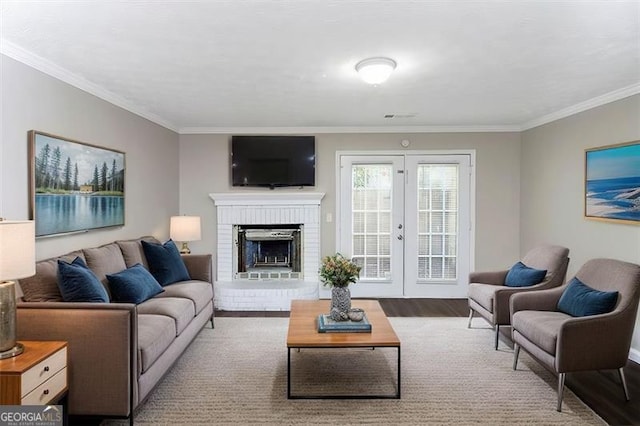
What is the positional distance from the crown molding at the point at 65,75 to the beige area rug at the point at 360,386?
2500 mm

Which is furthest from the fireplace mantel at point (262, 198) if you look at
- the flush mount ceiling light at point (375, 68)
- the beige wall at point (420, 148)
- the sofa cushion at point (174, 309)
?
the flush mount ceiling light at point (375, 68)

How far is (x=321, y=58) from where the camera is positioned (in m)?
2.66

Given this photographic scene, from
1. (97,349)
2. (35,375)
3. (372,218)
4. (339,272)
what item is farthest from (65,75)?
(372,218)

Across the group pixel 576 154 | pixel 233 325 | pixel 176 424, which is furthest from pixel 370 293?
pixel 176 424

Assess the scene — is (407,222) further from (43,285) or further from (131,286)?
(43,285)

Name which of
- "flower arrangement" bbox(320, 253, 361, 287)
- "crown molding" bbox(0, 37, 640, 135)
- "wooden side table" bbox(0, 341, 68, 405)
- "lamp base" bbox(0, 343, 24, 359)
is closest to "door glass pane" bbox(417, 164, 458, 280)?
"crown molding" bbox(0, 37, 640, 135)

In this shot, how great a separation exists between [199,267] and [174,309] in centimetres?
117

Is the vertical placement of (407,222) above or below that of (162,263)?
above

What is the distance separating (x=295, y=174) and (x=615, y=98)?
3.61 metres

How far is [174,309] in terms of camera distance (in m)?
3.01

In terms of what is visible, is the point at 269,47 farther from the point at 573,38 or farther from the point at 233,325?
the point at 233,325

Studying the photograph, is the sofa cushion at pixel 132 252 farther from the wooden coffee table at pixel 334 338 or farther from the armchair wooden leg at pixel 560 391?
the armchair wooden leg at pixel 560 391

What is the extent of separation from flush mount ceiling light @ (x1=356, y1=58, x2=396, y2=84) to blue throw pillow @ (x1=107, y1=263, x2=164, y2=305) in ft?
8.21

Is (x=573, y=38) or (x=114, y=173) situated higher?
(x=573, y=38)
